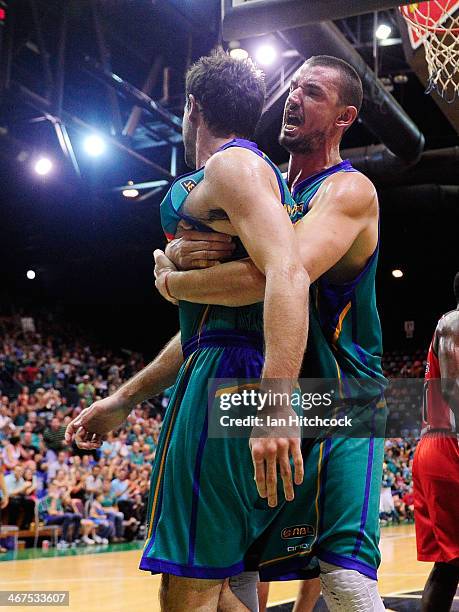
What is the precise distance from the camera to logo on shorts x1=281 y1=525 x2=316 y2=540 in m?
1.94

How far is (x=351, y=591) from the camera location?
1.88m

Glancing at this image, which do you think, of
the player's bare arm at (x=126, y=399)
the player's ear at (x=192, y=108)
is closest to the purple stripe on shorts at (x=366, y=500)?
the player's bare arm at (x=126, y=399)

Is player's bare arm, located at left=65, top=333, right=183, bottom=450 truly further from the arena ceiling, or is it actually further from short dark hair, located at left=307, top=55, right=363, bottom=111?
the arena ceiling

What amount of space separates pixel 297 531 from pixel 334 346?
1.66 feet

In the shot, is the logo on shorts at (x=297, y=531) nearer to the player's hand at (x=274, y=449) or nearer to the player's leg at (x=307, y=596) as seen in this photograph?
the player's hand at (x=274, y=449)

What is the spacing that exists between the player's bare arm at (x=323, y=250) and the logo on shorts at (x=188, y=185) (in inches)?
8.7

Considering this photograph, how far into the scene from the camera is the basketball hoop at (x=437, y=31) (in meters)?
3.94

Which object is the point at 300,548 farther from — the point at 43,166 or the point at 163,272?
the point at 43,166

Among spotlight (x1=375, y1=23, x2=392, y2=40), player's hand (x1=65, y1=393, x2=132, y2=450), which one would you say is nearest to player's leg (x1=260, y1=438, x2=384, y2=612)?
player's hand (x1=65, y1=393, x2=132, y2=450)

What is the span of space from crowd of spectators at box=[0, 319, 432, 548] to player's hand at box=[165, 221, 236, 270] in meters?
7.28

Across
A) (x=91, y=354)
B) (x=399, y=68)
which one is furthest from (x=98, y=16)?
(x=91, y=354)

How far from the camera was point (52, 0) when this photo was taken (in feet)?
26.5

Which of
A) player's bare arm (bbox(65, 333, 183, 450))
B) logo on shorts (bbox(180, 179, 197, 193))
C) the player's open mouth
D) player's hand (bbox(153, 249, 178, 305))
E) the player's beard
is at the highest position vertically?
the player's open mouth

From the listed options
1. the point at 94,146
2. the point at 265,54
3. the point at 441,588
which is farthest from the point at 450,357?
the point at 94,146
